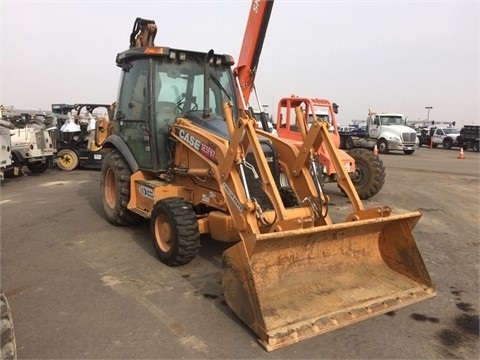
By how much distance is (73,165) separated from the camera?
50.4 feet

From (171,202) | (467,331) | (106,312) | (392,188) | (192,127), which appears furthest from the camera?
(392,188)

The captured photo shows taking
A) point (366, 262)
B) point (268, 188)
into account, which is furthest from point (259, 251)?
point (366, 262)

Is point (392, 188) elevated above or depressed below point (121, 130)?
below

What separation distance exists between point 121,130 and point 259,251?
369 centimetres

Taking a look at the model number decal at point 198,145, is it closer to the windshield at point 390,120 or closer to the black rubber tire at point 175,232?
the black rubber tire at point 175,232

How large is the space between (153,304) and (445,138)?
1311 inches

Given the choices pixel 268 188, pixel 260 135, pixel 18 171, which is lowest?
pixel 18 171

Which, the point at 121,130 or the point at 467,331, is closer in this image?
the point at 467,331

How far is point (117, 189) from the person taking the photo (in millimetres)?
6324

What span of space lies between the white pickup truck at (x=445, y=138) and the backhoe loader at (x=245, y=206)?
30556mm

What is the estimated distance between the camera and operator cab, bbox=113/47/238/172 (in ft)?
18.7

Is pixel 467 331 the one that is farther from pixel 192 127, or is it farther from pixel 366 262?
pixel 192 127

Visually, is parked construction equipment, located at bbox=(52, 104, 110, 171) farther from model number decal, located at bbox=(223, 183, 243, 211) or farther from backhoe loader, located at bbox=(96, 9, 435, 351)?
model number decal, located at bbox=(223, 183, 243, 211)

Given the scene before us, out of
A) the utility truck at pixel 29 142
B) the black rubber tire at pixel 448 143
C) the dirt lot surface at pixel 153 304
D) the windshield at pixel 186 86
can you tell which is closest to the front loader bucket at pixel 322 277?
the dirt lot surface at pixel 153 304
